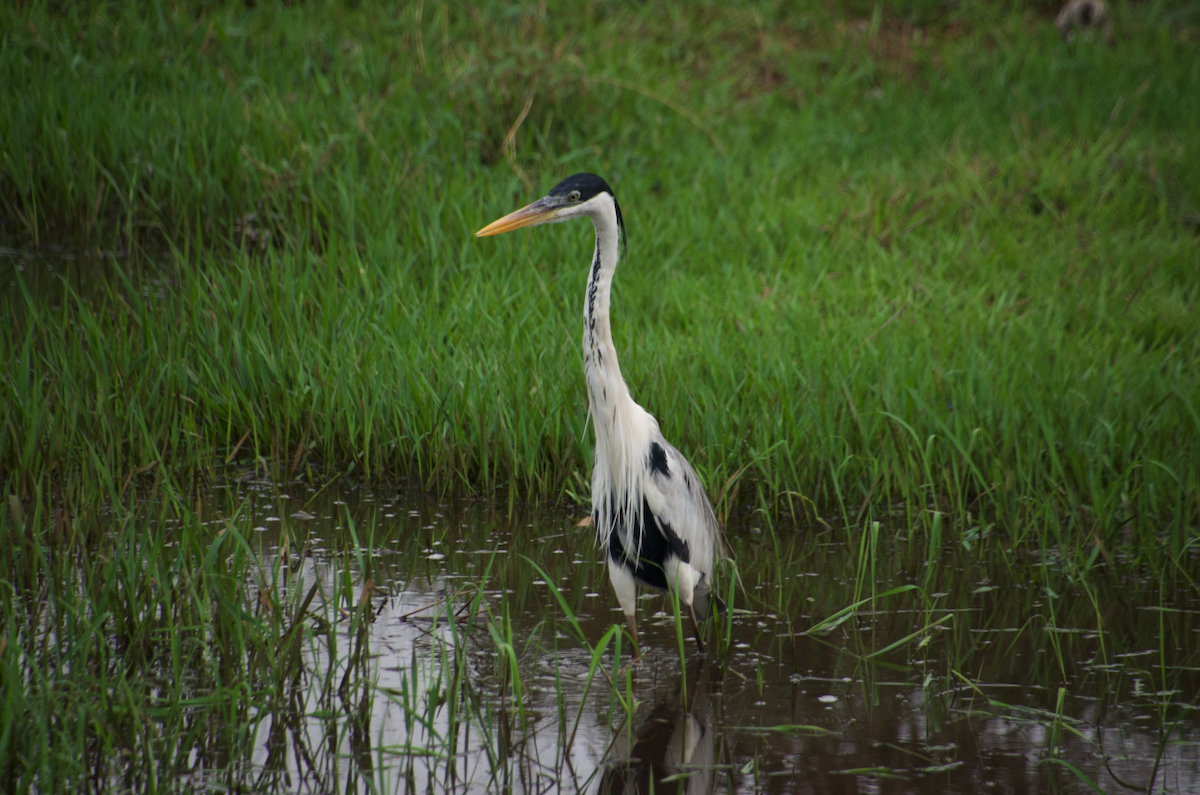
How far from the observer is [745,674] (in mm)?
3434

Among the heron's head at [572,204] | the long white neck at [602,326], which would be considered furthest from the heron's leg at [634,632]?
the heron's head at [572,204]

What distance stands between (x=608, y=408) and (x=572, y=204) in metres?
0.70

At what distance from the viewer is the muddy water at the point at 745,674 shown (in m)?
2.88

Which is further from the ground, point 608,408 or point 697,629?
point 608,408

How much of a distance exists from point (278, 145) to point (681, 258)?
110 inches

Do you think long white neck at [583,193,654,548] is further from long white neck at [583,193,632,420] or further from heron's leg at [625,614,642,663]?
heron's leg at [625,614,642,663]

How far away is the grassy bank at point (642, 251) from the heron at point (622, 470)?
0.57 metres

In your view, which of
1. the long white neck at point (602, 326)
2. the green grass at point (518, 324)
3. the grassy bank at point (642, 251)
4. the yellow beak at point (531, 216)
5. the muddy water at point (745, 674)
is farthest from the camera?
the grassy bank at point (642, 251)

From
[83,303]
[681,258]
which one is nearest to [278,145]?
[83,303]

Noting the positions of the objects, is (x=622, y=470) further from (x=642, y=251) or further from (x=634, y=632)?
(x=642, y=251)

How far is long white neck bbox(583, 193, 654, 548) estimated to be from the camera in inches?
136

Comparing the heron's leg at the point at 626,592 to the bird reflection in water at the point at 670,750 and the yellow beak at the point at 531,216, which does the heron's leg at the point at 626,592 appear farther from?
the yellow beak at the point at 531,216

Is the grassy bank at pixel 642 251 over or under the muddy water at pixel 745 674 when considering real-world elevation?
over

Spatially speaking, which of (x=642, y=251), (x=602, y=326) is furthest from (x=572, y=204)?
(x=642, y=251)
